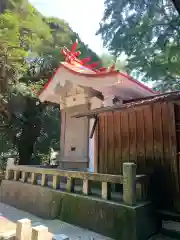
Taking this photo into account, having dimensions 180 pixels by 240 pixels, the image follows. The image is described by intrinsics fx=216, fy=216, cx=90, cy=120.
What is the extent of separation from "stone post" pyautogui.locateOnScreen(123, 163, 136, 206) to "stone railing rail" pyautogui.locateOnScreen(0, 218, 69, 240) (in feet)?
6.97

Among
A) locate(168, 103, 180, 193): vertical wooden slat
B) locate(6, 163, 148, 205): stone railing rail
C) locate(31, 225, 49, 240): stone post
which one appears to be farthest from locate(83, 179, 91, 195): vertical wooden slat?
locate(31, 225, 49, 240): stone post

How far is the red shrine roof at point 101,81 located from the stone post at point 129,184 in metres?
2.95

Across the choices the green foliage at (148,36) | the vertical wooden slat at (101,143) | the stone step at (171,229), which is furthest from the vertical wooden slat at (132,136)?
the green foliage at (148,36)

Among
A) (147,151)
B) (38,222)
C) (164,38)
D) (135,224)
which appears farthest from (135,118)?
(164,38)

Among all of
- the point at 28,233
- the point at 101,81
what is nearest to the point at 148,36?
the point at 101,81

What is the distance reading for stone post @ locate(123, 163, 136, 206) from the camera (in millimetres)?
4223

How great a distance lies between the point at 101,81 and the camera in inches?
267

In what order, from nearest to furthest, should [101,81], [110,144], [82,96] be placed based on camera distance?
[110,144] → [101,81] → [82,96]

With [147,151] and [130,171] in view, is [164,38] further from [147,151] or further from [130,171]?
[130,171]

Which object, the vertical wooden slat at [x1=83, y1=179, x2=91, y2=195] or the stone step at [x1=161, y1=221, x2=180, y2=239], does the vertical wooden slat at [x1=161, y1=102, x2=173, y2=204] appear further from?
the vertical wooden slat at [x1=83, y1=179, x2=91, y2=195]

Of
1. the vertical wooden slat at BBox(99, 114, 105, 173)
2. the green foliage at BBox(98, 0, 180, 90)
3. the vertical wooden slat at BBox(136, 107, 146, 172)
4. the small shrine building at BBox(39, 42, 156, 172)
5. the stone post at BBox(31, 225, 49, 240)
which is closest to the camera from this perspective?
the stone post at BBox(31, 225, 49, 240)

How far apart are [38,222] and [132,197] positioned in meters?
2.65

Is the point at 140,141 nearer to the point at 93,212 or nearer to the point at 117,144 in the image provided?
the point at 117,144

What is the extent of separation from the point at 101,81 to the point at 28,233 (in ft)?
16.8
